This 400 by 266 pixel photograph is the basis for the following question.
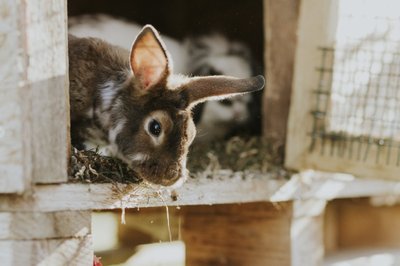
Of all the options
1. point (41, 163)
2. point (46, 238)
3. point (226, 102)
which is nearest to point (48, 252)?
point (46, 238)

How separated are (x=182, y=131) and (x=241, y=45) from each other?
2.12m

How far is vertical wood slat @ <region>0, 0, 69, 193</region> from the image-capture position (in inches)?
102

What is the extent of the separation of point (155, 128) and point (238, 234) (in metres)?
1.23

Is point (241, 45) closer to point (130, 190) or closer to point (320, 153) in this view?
point (320, 153)

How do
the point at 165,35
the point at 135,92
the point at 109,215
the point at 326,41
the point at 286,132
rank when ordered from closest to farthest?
the point at 135,92 < the point at 326,41 < the point at 286,132 < the point at 109,215 < the point at 165,35

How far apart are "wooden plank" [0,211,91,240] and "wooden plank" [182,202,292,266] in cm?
125

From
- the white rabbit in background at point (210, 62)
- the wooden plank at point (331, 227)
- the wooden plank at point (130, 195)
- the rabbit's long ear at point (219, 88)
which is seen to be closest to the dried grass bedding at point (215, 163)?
the wooden plank at point (130, 195)

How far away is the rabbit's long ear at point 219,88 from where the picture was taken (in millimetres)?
2984

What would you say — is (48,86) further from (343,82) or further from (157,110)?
(343,82)

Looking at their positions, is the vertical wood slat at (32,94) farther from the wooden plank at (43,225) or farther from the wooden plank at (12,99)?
the wooden plank at (43,225)

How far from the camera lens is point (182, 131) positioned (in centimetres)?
289

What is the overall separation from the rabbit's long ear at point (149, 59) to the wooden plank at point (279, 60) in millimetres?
1287

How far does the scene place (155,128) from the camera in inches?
114

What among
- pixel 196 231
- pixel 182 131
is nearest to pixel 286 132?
pixel 196 231
